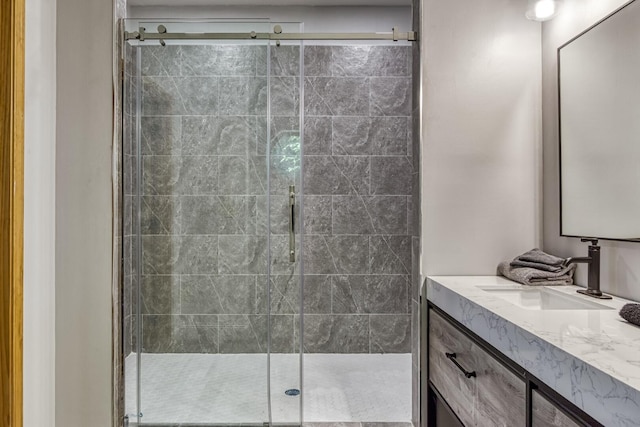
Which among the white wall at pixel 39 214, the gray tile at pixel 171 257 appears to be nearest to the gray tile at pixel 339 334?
the gray tile at pixel 171 257

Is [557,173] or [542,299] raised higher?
[557,173]

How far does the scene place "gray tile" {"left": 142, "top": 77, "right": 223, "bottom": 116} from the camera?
6.86 ft

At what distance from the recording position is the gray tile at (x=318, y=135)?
3.28 meters

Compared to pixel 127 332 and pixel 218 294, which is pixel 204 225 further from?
pixel 127 332

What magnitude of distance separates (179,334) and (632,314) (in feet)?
6.28

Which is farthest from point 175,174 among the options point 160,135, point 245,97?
point 245,97

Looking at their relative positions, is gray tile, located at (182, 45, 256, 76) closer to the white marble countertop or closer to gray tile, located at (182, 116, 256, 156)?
gray tile, located at (182, 116, 256, 156)

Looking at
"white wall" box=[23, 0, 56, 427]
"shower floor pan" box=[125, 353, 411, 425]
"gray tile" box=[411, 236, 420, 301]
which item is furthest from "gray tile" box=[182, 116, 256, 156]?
"shower floor pan" box=[125, 353, 411, 425]

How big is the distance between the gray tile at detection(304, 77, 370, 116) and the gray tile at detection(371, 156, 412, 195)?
1.36ft

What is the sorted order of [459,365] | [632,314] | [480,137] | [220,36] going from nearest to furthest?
[632,314], [459,365], [480,137], [220,36]

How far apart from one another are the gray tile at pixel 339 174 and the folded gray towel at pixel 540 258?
1620 millimetres

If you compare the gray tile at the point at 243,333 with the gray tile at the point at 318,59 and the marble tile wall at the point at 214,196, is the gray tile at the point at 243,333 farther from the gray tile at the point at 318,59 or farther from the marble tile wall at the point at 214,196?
the gray tile at the point at 318,59

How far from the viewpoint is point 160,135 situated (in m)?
2.11

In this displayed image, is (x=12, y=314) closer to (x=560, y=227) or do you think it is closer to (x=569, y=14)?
(x=560, y=227)
